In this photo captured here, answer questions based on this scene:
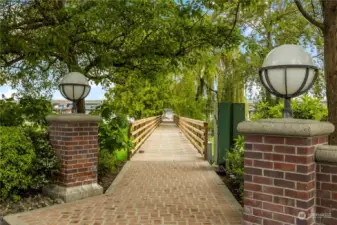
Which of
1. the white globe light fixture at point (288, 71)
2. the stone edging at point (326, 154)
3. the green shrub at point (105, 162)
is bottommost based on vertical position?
the green shrub at point (105, 162)

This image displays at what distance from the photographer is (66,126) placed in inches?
166

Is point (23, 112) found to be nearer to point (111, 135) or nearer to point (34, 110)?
point (34, 110)

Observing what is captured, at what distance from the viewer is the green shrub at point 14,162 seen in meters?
3.88

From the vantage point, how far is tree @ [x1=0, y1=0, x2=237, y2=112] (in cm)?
470

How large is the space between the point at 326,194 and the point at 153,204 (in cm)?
223

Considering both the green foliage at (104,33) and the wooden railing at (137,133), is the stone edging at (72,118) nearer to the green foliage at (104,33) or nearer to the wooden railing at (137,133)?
the green foliage at (104,33)

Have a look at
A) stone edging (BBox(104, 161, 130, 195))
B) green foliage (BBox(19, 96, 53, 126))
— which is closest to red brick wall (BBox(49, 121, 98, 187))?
stone edging (BBox(104, 161, 130, 195))

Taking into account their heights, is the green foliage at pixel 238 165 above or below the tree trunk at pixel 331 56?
below

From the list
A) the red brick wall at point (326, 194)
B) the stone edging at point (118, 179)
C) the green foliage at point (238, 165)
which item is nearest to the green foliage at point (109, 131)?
the stone edging at point (118, 179)

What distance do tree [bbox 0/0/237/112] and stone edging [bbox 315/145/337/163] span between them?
121 inches

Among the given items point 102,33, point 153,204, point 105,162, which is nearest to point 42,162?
point 153,204

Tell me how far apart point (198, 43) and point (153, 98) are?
17600mm

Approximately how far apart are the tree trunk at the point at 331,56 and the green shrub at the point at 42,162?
3523 millimetres

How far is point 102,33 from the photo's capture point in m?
5.45
